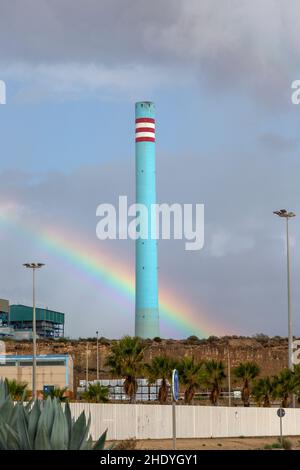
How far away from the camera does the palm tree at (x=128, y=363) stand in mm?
68688

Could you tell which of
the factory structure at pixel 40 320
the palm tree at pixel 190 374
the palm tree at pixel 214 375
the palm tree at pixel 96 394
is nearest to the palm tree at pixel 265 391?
the palm tree at pixel 214 375

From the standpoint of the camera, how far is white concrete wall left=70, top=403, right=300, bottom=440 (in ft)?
163

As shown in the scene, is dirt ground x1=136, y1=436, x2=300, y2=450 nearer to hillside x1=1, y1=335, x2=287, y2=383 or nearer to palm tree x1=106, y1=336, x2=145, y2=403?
palm tree x1=106, y1=336, x2=145, y2=403

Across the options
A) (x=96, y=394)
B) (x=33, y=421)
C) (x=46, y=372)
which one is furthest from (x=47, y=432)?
(x=46, y=372)

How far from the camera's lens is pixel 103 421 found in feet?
163

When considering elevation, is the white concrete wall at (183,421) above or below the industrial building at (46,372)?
below

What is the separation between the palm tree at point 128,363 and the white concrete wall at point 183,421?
12.1 metres

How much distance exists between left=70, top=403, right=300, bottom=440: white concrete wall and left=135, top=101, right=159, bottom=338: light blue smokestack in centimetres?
6561

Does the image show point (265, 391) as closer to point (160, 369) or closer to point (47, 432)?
point (160, 369)

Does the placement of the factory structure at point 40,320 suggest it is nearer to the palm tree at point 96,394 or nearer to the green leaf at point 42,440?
the palm tree at point 96,394

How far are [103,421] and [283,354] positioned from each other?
10832cm

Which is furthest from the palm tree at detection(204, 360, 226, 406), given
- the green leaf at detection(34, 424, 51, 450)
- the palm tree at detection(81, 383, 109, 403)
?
the green leaf at detection(34, 424, 51, 450)

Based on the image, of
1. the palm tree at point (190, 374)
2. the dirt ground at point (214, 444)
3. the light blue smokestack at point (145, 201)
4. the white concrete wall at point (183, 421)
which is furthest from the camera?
the light blue smokestack at point (145, 201)
